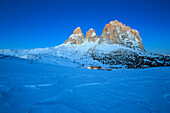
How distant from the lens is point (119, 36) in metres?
94.6

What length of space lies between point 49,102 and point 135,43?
105735 mm

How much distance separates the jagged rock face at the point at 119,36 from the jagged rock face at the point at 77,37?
27165 mm

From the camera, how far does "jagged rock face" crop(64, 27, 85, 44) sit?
106950 mm

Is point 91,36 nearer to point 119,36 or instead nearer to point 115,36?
point 115,36

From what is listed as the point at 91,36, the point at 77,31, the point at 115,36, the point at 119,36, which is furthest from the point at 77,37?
the point at 119,36

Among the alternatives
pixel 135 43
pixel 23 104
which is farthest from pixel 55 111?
pixel 135 43

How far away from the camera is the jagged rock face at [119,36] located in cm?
9025

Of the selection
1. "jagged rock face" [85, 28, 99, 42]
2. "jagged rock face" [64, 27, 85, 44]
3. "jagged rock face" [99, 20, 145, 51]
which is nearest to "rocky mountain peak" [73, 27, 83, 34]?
"jagged rock face" [64, 27, 85, 44]

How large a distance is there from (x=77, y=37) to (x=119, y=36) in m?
50.0

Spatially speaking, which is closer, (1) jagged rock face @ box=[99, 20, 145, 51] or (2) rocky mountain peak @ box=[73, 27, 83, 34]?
(1) jagged rock face @ box=[99, 20, 145, 51]

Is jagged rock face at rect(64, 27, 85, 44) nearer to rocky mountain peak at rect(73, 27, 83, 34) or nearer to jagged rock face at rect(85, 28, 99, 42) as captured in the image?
rocky mountain peak at rect(73, 27, 83, 34)

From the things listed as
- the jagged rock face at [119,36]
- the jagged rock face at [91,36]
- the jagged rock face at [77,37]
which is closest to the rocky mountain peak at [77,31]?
the jagged rock face at [77,37]

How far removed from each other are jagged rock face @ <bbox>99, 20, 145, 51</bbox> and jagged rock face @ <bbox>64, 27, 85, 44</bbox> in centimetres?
2717

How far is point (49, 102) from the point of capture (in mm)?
2398
